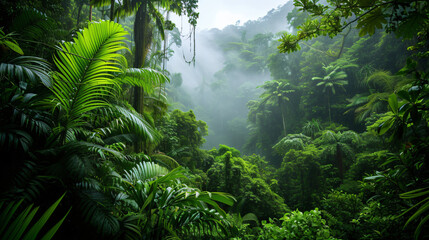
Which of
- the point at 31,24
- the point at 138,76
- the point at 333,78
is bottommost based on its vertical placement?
the point at 138,76

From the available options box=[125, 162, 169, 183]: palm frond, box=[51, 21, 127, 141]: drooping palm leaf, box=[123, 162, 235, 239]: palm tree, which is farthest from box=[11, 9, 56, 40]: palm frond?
box=[123, 162, 235, 239]: palm tree

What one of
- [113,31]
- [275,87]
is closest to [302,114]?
[275,87]

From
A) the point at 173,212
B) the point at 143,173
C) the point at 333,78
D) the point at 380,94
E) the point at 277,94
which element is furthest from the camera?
the point at 277,94

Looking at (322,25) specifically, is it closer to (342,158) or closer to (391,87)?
(342,158)

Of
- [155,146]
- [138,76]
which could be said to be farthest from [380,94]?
[138,76]

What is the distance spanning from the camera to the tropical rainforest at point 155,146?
1.26 metres

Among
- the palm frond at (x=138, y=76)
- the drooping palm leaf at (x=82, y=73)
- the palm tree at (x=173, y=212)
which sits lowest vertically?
the palm tree at (x=173, y=212)

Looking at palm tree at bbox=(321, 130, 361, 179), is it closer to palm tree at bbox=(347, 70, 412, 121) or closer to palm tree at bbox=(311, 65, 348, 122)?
palm tree at bbox=(347, 70, 412, 121)

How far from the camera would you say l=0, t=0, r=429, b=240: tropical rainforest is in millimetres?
1264

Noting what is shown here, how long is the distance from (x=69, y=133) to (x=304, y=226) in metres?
2.65

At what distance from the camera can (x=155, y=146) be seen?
5785mm

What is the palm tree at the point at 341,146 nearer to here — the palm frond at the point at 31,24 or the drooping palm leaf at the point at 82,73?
the drooping palm leaf at the point at 82,73

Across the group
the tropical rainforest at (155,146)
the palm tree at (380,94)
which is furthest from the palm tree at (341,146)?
the palm tree at (380,94)

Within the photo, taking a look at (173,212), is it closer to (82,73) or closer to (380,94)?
(82,73)
